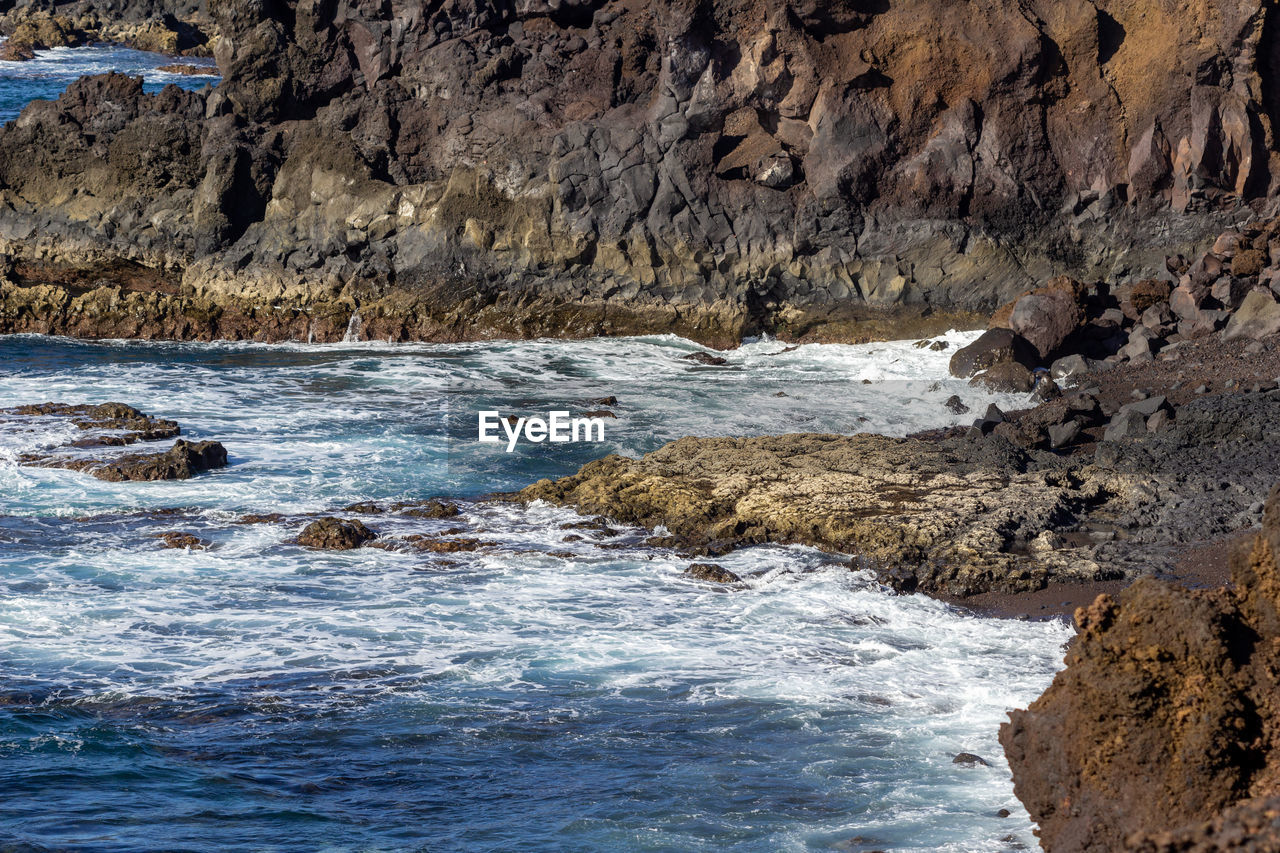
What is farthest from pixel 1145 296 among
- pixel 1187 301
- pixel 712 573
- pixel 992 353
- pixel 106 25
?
pixel 106 25

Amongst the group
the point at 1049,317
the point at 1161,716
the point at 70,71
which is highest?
the point at 70,71

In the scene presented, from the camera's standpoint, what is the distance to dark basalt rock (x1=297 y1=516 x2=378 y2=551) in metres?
11.6

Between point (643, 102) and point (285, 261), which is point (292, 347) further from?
point (643, 102)

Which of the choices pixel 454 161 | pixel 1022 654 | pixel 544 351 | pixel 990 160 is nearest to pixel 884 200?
pixel 990 160

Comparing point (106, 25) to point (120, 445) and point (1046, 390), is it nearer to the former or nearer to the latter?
point (120, 445)

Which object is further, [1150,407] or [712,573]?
[1150,407]

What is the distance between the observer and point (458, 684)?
8344 mm

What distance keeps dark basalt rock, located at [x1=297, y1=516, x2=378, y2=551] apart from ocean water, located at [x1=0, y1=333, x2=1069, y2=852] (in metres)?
0.17

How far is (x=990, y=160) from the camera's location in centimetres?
2364

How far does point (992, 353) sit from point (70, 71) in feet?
128

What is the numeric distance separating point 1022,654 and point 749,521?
3624 mm

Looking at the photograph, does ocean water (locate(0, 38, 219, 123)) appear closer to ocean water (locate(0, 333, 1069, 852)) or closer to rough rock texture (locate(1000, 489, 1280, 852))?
ocean water (locate(0, 333, 1069, 852))

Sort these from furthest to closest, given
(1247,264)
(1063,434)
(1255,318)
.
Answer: (1247,264), (1255,318), (1063,434)

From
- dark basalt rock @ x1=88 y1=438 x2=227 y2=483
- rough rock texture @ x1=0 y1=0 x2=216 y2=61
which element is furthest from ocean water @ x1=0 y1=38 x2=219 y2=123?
dark basalt rock @ x1=88 y1=438 x2=227 y2=483
